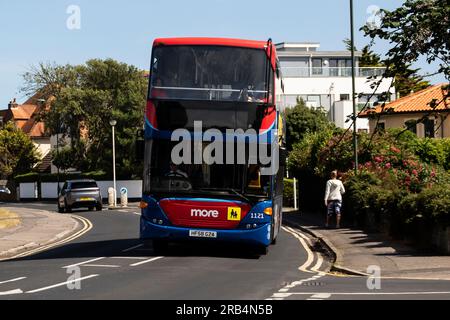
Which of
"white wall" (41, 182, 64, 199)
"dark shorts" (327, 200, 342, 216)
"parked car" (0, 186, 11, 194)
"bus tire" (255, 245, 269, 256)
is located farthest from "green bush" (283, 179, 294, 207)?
"parked car" (0, 186, 11, 194)

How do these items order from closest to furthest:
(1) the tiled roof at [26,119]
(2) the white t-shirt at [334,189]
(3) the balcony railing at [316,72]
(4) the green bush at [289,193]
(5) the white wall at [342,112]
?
(2) the white t-shirt at [334,189] < (4) the green bush at [289,193] < (5) the white wall at [342,112] < (3) the balcony railing at [316,72] < (1) the tiled roof at [26,119]

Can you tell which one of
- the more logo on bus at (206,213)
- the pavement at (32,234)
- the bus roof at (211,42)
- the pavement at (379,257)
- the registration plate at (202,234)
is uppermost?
the bus roof at (211,42)

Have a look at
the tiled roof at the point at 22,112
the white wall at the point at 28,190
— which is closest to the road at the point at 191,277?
the white wall at the point at 28,190

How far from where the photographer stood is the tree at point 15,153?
93938 mm

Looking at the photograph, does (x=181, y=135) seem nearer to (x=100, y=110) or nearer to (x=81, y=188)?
(x=81, y=188)

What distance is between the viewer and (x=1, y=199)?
8556 centimetres

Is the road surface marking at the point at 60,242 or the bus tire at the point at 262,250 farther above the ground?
the bus tire at the point at 262,250

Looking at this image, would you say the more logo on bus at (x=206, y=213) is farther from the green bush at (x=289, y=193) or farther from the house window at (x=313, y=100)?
the house window at (x=313, y=100)

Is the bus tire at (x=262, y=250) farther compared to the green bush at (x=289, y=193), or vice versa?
the green bush at (x=289, y=193)

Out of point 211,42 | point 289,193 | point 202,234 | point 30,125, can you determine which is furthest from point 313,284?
point 30,125

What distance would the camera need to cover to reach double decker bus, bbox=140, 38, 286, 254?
17.7 meters

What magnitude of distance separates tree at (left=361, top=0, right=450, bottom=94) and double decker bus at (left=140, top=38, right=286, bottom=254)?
605 centimetres

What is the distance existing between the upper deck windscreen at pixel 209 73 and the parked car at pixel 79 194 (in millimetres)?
31420
